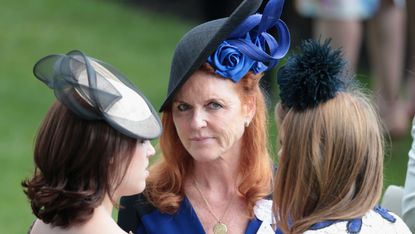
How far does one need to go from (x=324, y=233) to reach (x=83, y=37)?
302 inches

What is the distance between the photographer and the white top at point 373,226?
313 cm

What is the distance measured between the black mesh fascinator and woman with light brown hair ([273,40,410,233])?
0.45 meters

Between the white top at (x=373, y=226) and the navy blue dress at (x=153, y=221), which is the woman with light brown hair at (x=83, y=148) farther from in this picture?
the navy blue dress at (x=153, y=221)

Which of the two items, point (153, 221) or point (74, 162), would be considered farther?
point (153, 221)

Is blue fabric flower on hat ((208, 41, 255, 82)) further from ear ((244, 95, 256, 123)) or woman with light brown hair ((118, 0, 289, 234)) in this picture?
ear ((244, 95, 256, 123))

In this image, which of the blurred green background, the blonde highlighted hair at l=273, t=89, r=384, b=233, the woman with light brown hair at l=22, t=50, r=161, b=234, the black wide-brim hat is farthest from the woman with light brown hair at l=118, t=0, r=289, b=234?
the blurred green background

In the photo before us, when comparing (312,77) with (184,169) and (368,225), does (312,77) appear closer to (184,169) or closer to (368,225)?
(368,225)

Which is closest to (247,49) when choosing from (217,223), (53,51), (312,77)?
(312,77)

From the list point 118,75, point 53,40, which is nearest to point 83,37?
point 53,40

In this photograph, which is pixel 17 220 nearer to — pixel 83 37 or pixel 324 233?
pixel 324 233

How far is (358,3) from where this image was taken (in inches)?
283

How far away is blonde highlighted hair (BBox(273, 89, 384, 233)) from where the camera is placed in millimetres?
3174

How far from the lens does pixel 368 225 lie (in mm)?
3188

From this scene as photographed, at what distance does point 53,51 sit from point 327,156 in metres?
7.09
